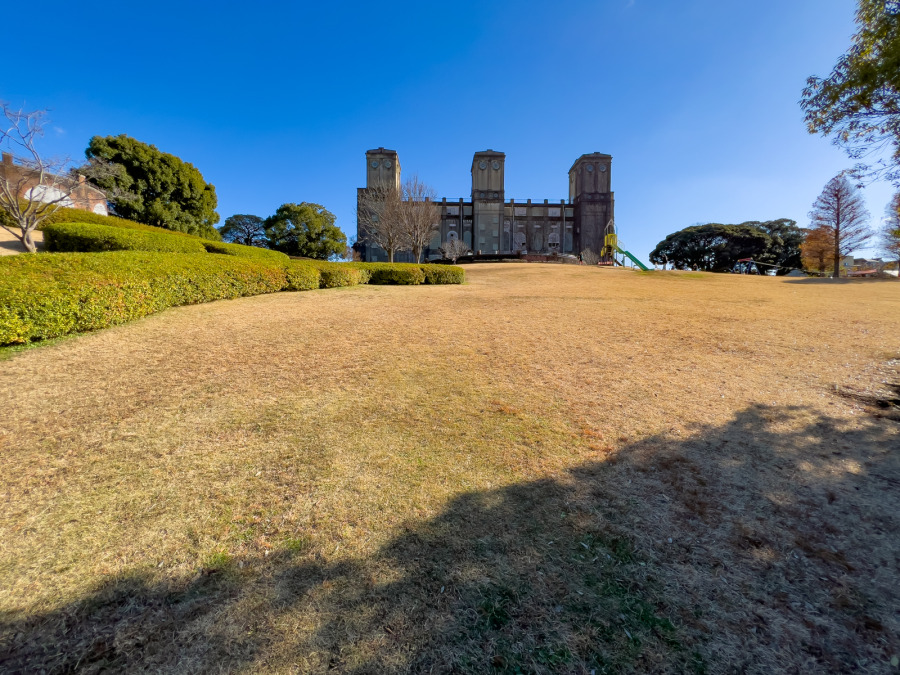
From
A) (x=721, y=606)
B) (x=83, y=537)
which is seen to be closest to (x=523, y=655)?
(x=721, y=606)

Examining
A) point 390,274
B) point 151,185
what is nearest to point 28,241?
point 151,185

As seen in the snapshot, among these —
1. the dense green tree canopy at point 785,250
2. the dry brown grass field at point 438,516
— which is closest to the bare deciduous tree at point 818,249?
the dense green tree canopy at point 785,250

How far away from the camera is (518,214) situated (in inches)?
2034

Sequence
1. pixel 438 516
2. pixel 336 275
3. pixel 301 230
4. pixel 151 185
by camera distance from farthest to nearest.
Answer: pixel 301 230 → pixel 151 185 → pixel 336 275 → pixel 438 516

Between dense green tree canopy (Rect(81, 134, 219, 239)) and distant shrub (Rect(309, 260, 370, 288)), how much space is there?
1497 cm

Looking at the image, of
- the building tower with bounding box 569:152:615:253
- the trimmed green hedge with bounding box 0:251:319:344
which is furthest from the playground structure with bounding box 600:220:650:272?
the trimmed green hedge with bounding box 0:251:319:344

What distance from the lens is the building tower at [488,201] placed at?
49.8 m

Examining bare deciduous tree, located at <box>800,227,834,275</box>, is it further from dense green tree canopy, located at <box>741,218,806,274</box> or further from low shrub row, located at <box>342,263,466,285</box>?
low shrub row, located at <box>342,263,466,285</box>

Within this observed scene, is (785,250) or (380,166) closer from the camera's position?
(785,250)

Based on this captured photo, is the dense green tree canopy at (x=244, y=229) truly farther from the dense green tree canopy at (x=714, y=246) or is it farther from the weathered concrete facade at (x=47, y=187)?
the dense green tree canopy at (x=714, y=246)

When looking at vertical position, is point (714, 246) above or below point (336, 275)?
above

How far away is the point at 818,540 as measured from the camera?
77.7 inches

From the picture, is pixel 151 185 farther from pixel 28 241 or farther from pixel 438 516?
pixel 438 516

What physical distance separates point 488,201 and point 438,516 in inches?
2059
